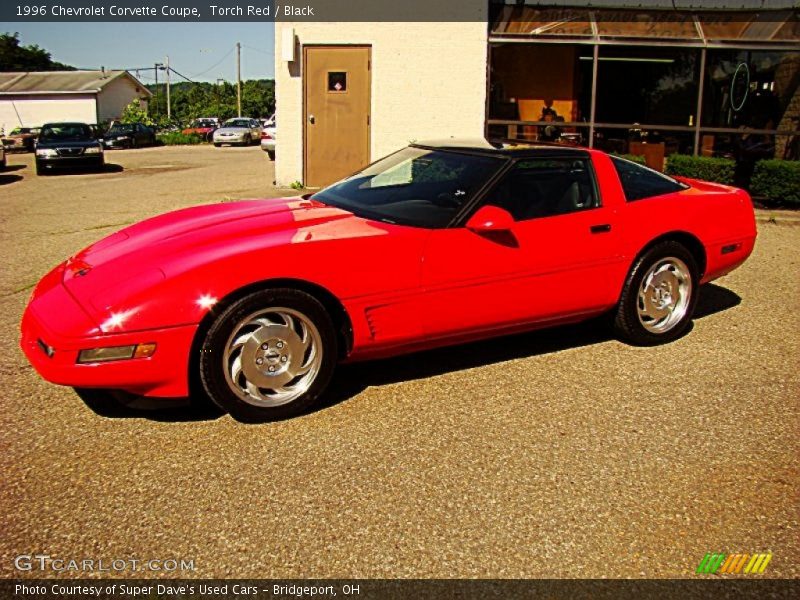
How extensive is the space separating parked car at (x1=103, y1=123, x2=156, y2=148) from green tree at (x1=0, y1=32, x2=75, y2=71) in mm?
52757

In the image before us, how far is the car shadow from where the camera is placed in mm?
3920

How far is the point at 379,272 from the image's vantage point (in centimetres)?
398

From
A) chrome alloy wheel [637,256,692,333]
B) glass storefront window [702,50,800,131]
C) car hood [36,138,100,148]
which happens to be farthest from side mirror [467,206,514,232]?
car hood [36,138,100,148]

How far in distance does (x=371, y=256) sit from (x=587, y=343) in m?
1.89

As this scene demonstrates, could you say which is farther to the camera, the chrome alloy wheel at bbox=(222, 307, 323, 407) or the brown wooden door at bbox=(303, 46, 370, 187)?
the brown wooden door at bbox=(303, 46, 370, 187)

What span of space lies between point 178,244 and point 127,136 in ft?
129

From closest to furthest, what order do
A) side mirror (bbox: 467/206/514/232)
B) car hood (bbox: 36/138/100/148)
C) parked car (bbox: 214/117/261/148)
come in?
side mirror (bbox: 467/206/514/232) < car hood (bbox: 36/138/100/148) < parked car (bbox: 214/117/261/148)

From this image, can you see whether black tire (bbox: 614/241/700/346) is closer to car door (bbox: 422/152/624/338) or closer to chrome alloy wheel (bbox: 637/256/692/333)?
chrome alloy wheel (bbox: 637/256/692/333)

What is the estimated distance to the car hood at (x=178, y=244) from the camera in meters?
3.63

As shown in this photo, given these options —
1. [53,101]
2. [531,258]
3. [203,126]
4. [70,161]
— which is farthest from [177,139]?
[531,258]

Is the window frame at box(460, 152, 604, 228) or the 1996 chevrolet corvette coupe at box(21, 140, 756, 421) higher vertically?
the window frame at box(460, 152, 604, 228)

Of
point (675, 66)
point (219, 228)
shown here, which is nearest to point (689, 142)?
point (675, 66)

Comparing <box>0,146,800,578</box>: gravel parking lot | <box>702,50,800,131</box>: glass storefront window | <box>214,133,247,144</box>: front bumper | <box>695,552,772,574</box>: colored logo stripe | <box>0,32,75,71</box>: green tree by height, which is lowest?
<box>695,552,772,574</box>: colored logo stripe

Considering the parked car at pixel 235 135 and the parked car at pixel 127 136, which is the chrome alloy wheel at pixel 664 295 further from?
the parked car at pixel 127 136
